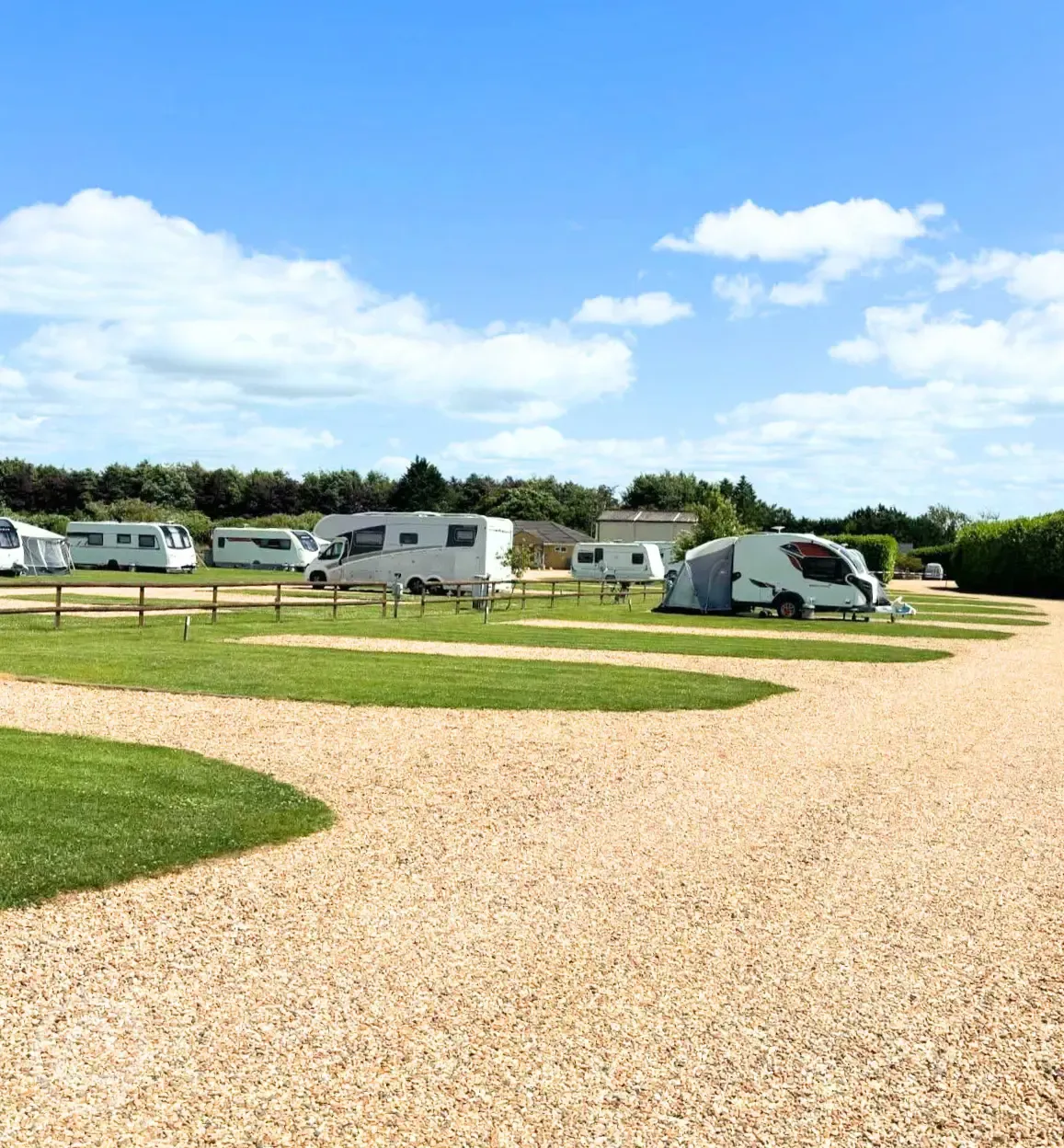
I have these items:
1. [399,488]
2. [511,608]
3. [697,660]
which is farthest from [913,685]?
[399,488]

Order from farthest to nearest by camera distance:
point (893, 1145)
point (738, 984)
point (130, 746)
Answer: point (130, 746) → point (738, 984) → point (893, 1145)

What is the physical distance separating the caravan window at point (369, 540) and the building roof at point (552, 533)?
48082 millimetres

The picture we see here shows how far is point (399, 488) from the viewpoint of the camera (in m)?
89.8

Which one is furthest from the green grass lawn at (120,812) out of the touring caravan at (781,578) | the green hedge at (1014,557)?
the green hedge at (1014,557)

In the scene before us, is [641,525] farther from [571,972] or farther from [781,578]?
[571,972]

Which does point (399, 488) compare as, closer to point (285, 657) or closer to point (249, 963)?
point (285, 657)

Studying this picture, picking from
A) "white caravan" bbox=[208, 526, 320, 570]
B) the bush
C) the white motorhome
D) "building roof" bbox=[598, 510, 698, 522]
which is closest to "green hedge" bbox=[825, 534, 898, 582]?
the bush

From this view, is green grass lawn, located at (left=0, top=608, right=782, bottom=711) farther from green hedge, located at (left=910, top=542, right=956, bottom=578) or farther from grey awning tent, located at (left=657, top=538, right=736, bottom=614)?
green hedge, located at (left=910, top=542, right=956, bottom=578)

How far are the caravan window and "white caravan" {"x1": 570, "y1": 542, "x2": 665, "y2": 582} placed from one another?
16993 millimetres

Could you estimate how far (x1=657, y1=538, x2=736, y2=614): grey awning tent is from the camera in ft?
102

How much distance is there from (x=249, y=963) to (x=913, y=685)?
12.2 m

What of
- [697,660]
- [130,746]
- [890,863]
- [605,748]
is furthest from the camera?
[697,660]

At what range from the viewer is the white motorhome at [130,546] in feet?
161

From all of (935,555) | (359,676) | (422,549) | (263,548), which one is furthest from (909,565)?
(359,676)
